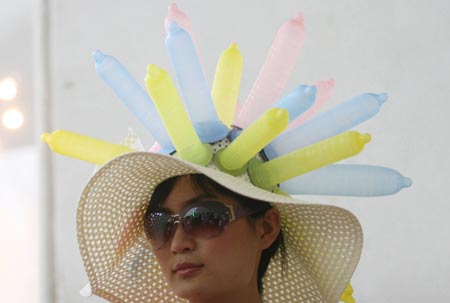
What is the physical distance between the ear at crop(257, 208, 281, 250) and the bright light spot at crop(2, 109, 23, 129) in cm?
100

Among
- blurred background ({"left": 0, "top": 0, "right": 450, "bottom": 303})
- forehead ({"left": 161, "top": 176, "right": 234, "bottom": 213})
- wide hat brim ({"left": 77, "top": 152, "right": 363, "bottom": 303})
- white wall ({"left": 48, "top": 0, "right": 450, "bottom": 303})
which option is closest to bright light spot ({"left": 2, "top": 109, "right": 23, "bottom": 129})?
blurred background ({"left": 0, "top": 0, "right": 450, "bottom": 303})

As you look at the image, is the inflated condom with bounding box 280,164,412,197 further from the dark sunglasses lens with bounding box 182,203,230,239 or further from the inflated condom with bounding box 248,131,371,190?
the dark sunglasses lens with bounding box 182,203,230,239

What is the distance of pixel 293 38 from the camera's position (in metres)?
1.25

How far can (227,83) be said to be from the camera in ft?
4.13

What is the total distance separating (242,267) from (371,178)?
0.21 metres

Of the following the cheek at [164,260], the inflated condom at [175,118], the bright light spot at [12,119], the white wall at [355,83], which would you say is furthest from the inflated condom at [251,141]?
the bright light spot at [12,119]

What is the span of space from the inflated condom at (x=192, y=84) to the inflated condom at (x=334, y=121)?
10 cm

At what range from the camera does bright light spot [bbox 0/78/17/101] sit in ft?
6.83

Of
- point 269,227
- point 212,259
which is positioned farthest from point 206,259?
point 269,227

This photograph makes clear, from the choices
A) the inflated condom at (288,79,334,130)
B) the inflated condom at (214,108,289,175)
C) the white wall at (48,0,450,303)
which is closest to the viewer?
the inflated condom at (214,108,289,175)

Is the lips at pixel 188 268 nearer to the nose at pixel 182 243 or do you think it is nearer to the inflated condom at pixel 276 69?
the nose at pixel 182 243

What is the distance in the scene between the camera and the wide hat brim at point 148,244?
1.19 meters

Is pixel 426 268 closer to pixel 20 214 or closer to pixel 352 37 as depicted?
pixel 352 37

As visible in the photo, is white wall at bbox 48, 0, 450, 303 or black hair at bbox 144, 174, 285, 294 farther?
white wall at bbox 48, 0, 450, 303
